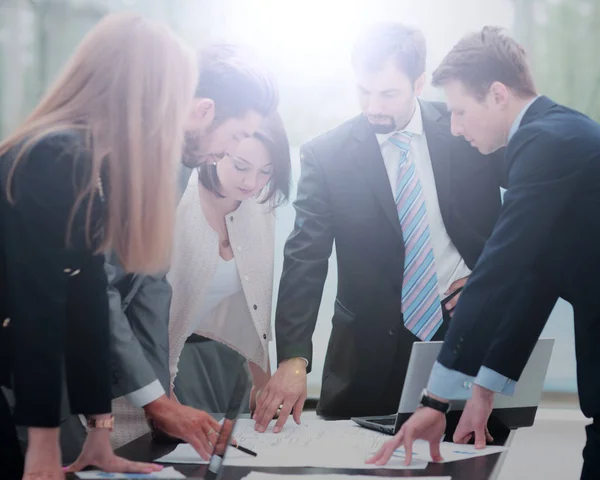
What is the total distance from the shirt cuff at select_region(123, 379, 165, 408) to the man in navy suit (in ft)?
2.05

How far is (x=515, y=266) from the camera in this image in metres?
1.78

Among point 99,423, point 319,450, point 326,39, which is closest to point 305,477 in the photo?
point 319,450

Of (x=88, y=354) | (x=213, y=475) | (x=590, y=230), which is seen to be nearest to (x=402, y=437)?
(x=213, y=475)

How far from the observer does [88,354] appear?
1.67 metres

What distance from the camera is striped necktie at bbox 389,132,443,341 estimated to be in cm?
223

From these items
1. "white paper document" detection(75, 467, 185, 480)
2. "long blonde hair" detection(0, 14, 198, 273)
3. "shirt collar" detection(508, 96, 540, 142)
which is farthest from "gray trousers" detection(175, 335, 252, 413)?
"shirt collar" detection(508, 96, 540, 142)

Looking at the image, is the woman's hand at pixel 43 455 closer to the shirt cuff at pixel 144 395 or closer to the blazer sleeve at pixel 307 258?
the shirt cuff at pixel 144 395

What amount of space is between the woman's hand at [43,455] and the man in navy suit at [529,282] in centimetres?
66

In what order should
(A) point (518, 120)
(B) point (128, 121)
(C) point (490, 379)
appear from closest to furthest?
(B) point (128, 121) < (C) point (490, 379) < (A) point (518, 120)

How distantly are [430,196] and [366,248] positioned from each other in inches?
9.8

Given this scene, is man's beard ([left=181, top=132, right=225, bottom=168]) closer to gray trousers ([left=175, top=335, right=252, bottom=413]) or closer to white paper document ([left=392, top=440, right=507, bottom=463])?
gray trousers ([left=175, top=335, right=252, bottom=413])

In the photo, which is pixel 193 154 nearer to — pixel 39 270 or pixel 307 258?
pixel 307 258

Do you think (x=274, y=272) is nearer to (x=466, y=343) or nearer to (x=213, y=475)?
(x=466, y=343)

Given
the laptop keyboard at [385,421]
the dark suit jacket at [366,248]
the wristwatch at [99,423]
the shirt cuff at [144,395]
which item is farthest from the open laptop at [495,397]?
the wristwatch at [99,423]
